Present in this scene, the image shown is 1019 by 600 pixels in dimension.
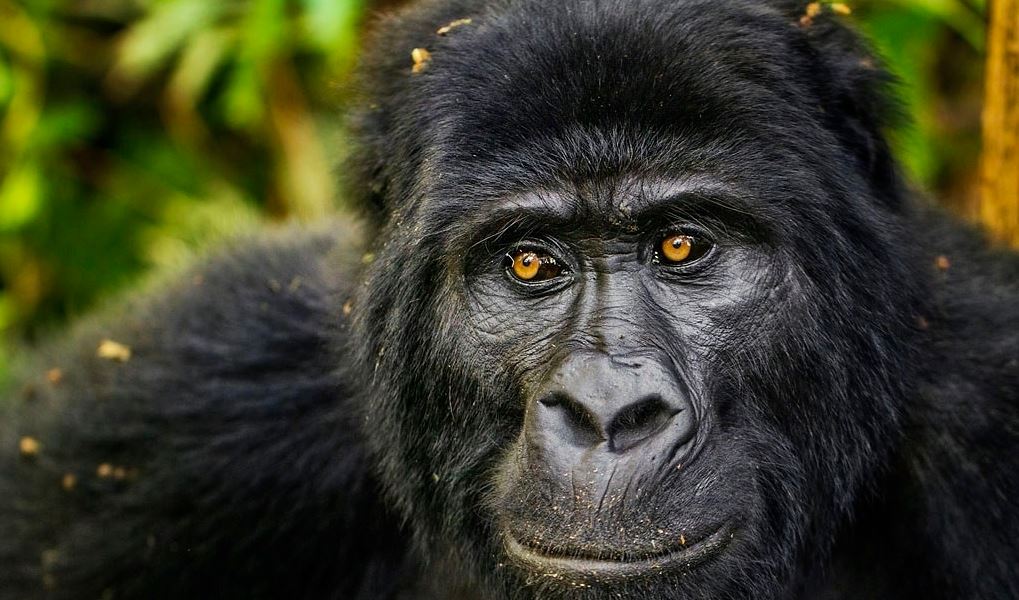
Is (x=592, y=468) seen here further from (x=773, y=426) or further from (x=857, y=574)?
(x=857, y=574)

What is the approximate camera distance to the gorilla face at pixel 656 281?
3.21m

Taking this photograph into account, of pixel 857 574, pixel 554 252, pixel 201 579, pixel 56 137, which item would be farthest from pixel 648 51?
pixel 56 137

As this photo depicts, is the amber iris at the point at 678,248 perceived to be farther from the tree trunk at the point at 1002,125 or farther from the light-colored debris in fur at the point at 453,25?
the tree trunk at the point at 1002,125

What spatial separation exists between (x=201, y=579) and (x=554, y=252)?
1.84m

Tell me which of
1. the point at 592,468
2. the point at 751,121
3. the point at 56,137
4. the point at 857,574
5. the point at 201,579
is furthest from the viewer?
the point at 56,137

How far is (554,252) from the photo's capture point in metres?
3.46

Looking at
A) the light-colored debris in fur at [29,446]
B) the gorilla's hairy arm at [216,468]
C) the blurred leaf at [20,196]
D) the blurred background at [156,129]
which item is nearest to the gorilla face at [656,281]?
the gorilla's hairy arm at [216,468]

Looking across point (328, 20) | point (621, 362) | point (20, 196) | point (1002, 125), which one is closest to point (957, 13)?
point (1002, 125)

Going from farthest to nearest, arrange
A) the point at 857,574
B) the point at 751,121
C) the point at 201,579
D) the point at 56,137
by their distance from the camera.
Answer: the point at 56,137, the point at 201,579, the point at 857,574, the point at 751,121

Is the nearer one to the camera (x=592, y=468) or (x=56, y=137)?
(x=592, y=468)

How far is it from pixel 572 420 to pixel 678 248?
589 millimetres

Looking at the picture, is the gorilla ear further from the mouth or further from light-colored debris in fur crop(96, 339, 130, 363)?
light-colored debris in fur crop(96, 339, 130, 363)

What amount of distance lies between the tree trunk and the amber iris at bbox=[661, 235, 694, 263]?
1.73m

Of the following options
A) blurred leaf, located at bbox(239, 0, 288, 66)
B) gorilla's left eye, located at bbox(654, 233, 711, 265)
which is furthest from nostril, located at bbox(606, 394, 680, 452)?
blurred leaf, located at bbox(239, 0, 288, 66)
